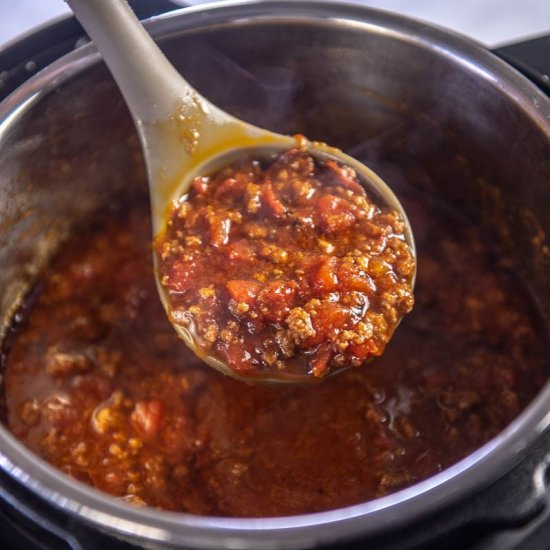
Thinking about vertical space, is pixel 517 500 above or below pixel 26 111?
below

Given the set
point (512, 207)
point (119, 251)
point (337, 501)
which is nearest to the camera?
point (337, 501)

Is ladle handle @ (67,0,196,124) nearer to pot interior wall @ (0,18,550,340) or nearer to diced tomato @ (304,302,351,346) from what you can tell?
pot interior wall @ (0,18,550,340)

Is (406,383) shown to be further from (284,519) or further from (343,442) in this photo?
(284,519)

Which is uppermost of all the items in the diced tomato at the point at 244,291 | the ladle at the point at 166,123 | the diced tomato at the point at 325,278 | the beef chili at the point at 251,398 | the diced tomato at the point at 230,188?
the ladle at the point at 166,123

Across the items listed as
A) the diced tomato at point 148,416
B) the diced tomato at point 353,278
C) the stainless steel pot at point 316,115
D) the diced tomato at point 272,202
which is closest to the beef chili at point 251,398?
the diced tomato at point 148,416

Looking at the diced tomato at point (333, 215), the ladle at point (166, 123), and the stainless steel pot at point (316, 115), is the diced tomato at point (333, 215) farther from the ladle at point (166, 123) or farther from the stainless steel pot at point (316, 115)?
the stainless steel pot at point (316, 115)

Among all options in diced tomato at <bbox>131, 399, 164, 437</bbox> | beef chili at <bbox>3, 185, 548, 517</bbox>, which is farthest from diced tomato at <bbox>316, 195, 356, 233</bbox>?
diced tomato at <bbox>131, 399, 164, 437</bbox>

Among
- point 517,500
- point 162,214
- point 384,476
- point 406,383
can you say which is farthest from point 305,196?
point 517,500
